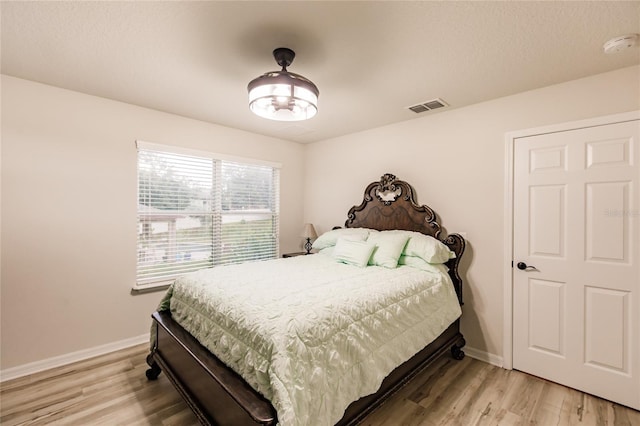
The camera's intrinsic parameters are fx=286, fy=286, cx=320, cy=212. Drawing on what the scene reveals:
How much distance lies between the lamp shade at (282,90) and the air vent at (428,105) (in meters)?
1.39

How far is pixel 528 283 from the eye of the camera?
2.57 m

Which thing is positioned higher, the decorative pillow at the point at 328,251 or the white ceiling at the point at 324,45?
the white ceiling at the point at 324,45

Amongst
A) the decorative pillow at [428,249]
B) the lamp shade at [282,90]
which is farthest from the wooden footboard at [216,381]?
the lamp shade at [282,90]

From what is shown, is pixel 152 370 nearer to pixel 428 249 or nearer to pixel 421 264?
pixel 421 264

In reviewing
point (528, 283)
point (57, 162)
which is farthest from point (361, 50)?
point (57, 162)

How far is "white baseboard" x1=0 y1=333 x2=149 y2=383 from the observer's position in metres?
2.41

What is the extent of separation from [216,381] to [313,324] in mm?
625

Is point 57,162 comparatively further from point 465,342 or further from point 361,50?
point 465,342

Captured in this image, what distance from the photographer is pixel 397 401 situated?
215 centimetres

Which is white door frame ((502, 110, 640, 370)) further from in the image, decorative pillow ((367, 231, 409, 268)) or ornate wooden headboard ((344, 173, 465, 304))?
decorative pillow ((367, 231, 409, 268))

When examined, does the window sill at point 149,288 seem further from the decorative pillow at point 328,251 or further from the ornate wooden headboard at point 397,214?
the ornate wooden headboard at point 397,214

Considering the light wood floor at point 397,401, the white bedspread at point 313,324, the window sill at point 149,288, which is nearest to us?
the white bedspread at point 313,324

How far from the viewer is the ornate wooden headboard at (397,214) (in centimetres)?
290

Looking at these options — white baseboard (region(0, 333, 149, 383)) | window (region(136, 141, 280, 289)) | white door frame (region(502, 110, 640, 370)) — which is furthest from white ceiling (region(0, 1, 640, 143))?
white baseboard (region(0, 333, 149, 383))
